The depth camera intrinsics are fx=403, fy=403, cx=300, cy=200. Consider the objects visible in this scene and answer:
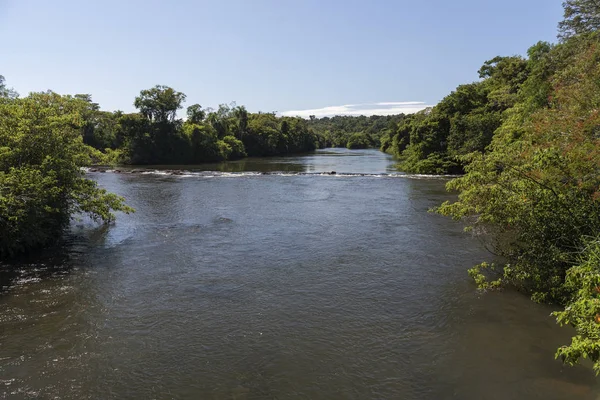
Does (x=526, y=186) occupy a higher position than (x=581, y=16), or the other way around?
(x=581, y=16)

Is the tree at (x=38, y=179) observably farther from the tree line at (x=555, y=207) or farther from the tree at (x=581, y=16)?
the tree at (x=581, y=16)

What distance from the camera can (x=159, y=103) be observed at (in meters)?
70.9

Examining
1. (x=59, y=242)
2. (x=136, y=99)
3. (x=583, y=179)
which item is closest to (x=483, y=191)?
(x=583, y=179)

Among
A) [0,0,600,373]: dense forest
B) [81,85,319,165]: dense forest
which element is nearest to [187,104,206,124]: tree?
[81,85,319,165]: dense forest

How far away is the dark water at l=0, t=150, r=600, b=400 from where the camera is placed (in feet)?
29.2

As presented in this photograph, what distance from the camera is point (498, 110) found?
4659cm

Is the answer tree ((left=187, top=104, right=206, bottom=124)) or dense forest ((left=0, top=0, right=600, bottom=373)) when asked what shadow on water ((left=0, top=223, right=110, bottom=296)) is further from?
tree ((left=187, top=104, right=206, bottom=124))

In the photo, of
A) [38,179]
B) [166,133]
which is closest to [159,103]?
[166,133]

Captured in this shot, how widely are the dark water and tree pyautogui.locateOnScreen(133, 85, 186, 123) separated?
55.1 metres

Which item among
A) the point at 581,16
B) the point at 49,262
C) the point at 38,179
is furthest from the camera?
the point at 581,16

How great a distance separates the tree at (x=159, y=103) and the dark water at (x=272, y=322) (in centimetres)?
5507

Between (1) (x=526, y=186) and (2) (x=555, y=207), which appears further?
(1) (x=526, y=186)

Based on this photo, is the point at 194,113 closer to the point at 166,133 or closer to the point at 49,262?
the point at 166,133

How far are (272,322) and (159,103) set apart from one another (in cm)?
6712
